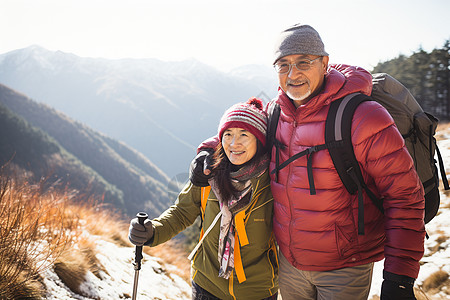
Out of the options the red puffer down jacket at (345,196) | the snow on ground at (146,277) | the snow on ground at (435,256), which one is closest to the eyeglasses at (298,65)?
the red puffer down jacket at (345,196)

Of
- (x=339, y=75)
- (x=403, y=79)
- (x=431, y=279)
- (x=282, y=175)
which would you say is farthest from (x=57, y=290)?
(x=403, y=79)

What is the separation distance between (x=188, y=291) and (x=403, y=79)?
31.2 metres

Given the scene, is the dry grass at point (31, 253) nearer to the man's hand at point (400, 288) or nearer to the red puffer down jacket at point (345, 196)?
the red puffer down jacket at point (345, 196)

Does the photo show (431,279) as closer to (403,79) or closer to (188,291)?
(188,291)

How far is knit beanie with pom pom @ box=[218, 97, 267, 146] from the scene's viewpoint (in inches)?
85.3

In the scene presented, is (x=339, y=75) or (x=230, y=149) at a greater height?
(x=339, y=75)

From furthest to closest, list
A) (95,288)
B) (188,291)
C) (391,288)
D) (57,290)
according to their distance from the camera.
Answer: (188,291), (95,288), (57,290), (391,288)

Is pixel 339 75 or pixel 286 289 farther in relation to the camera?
pixel 286 289

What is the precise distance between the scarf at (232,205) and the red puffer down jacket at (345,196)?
0.15 m

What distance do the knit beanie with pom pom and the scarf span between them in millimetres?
216

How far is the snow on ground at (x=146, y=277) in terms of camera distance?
292 cm

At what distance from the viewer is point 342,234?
6.03 ft

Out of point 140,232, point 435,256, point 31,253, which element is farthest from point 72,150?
point 140,232

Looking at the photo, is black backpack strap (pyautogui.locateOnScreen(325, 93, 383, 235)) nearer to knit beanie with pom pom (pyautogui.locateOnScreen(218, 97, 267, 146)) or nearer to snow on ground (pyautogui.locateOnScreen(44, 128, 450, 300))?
knit beanie with pom pom (pyautogui.locateOnScreen(218, 97, 267, 146))
